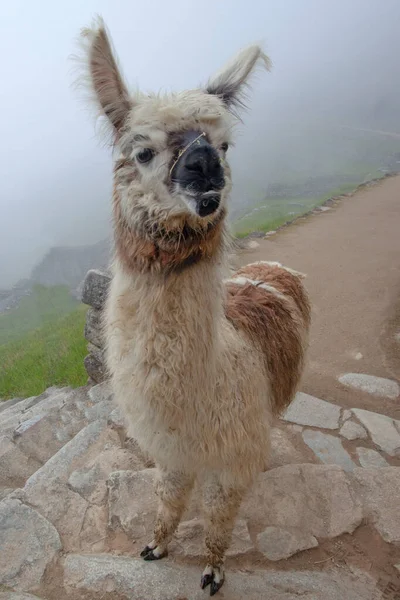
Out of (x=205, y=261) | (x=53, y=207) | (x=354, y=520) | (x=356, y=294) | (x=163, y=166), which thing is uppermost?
(x=163, y=166)

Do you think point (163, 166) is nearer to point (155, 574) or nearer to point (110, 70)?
point (110, 70)

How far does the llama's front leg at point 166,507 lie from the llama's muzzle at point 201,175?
1535 millimetres

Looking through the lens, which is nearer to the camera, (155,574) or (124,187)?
(124,187)

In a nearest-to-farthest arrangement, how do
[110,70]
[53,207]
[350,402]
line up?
[110,70] < [350,402] < [53,207]

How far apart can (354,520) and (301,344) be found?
1.07m

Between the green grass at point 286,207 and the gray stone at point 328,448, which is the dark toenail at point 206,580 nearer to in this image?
the gray stone at point 328,448

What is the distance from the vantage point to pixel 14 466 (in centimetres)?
325

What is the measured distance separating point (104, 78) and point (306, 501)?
2539 mm

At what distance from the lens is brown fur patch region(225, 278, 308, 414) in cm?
230

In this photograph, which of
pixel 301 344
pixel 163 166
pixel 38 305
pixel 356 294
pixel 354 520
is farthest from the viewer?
pixel 38 305

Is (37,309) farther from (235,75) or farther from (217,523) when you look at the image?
(235,75)

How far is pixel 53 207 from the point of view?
58688 mm

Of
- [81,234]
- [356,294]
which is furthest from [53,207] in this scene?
[356,294]

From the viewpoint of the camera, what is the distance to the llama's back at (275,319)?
2.32 meters
